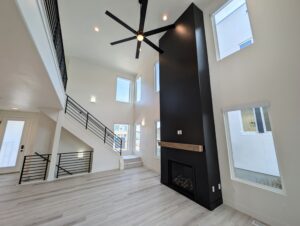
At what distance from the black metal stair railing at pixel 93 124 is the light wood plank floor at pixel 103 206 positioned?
2.67 metres

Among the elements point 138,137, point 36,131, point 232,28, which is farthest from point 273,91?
point 36,131

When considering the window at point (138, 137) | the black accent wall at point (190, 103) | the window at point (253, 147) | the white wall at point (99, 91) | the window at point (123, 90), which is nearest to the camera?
the window at point (253, 147)

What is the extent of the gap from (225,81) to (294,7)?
163cm

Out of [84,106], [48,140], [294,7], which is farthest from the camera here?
[84,106]

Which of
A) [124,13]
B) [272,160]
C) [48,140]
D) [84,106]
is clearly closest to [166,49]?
[124,13]

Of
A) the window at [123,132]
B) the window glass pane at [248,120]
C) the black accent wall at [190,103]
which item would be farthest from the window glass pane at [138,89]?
the window glass pane at [248,120]

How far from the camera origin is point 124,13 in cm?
424

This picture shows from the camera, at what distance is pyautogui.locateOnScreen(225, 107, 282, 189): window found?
8.29ft

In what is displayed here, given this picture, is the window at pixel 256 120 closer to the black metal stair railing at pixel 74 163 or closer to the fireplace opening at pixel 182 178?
the fireplace opening at pixel 182 178

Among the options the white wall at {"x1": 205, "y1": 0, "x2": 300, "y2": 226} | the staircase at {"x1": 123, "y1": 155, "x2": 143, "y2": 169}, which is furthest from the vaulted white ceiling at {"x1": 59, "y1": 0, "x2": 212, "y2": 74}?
the staircase at {"x1": 123, "y1": 155, "x2": 143, "y2": 169}

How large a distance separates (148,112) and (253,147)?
4474mm

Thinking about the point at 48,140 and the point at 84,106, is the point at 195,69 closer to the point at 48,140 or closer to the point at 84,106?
the point at 84,106

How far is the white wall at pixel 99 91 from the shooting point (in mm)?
6570

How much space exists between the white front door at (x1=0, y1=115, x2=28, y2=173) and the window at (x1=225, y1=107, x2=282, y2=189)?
27.0 feet
